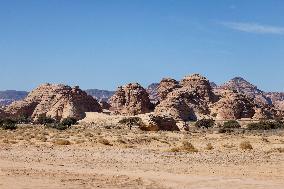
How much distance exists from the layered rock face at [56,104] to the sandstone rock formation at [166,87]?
12.9 m

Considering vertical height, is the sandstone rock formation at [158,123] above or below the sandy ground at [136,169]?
above

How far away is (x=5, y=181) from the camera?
1423 cm

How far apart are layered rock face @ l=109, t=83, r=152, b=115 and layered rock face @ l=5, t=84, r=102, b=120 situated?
411 cm

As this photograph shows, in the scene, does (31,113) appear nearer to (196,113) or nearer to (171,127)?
(196,113)

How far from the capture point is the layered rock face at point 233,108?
9094 centimetres

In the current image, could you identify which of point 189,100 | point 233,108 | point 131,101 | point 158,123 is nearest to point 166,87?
point 189,100

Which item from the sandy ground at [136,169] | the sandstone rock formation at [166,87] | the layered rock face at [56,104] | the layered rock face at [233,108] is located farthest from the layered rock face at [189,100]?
the sandy ground at [136,169]

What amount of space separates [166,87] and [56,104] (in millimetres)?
22413

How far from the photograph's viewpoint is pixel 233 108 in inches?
3610

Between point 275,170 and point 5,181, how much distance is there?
10110mm

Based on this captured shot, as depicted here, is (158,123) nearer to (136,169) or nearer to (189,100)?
(136,169)

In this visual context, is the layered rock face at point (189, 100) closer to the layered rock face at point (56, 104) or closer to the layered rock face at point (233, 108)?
the layered rock face at point (233, 108)

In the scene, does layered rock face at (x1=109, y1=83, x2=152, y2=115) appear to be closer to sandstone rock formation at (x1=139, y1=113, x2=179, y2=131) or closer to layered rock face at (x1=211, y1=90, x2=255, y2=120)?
layered rock face at (x1=211, y1=90, x2=255, y2=120)

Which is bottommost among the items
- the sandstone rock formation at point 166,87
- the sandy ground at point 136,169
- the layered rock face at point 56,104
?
the sandy ground at point 136,169
